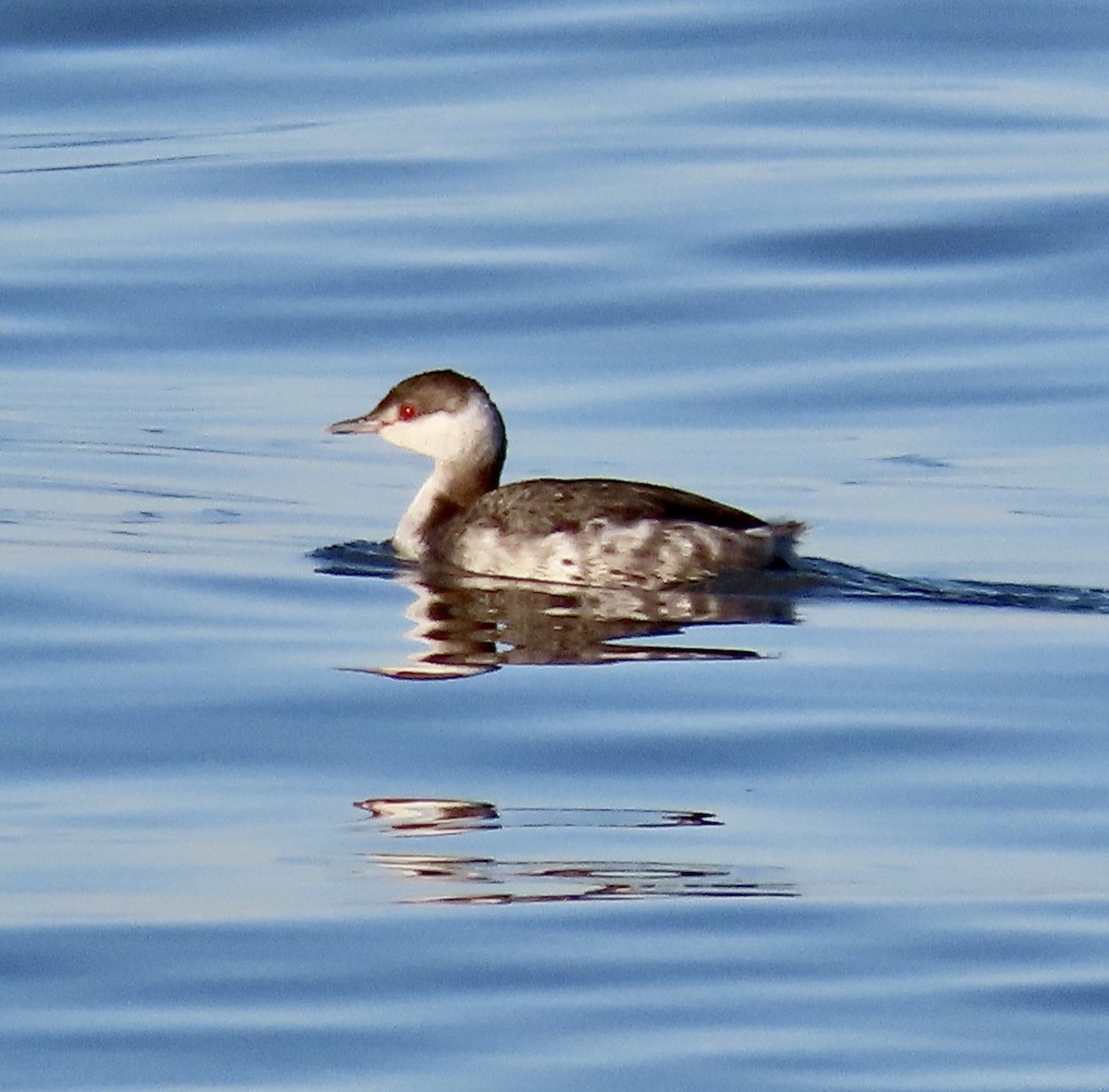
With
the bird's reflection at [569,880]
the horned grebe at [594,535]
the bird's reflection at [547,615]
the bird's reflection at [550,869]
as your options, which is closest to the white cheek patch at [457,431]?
the horned grebe at [594,535]

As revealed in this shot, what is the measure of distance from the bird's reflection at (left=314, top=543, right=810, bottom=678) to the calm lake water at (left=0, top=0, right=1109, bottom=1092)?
5 centimetres

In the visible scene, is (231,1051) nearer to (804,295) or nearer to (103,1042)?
(103,1042)

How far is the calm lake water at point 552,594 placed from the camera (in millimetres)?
6078

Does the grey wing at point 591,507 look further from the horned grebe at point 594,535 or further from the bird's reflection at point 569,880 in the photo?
the bird's reflection at point 569,880

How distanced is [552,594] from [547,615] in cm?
43

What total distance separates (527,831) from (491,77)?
14.6 m

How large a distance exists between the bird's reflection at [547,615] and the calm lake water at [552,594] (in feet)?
0.15

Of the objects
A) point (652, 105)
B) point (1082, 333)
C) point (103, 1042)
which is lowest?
point (103, 1042)

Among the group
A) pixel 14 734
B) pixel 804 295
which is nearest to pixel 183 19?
pixel 804 295

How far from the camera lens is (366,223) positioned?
57.4 ft

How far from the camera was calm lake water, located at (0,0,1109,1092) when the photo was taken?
6078mm

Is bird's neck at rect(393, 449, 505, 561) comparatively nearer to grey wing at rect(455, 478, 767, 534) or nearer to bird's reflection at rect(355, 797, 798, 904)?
grey wing at rect(455, 478, 767, 534)

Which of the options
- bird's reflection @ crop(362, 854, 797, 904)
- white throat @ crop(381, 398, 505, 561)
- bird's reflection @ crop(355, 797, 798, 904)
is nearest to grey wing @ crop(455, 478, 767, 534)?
white throat @ crop(381, 398, 505, 561)

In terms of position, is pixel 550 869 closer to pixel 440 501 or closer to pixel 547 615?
pixel 547 615
